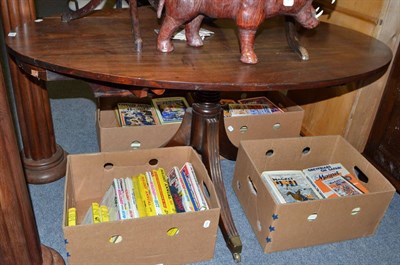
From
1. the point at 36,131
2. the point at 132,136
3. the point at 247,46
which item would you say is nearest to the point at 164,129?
the point at 132,136

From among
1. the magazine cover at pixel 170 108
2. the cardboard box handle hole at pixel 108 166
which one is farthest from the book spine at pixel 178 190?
the magazine cover at pixel 170 108

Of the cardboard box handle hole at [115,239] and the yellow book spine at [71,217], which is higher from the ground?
the yellow book spine at [71,217]

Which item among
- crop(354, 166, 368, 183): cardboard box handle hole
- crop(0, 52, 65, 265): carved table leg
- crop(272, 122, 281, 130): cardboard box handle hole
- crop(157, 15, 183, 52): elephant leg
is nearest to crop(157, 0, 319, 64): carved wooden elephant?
crop(157, 15, 183, 52): elephant leg

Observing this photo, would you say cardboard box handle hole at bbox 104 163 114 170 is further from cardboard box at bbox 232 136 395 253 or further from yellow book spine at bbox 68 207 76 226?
cardboard box at bbox 232 136 395 253

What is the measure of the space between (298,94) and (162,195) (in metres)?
1.04

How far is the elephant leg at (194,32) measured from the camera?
1.10m

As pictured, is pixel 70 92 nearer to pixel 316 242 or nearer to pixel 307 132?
pixel 307 132

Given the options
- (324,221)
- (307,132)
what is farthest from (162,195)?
(307,132)


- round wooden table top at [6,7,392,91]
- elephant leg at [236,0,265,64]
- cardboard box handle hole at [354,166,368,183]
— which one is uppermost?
elephant leg at [236,0,265,64]

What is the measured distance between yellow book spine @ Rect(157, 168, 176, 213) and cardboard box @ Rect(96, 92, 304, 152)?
23 centimetres

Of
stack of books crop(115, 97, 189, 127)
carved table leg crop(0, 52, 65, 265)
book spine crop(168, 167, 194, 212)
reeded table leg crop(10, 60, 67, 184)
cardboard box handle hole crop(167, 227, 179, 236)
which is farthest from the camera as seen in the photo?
stack of books crop(115, 97, 189, 127)

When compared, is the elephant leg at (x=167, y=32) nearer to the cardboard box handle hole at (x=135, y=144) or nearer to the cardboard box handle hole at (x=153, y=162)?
the cardboard box handle hole at (x=153, y=162)

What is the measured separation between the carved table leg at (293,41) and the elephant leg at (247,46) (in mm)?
159

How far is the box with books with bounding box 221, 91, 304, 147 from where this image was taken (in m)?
1.71
